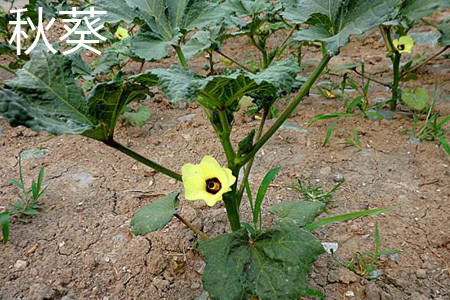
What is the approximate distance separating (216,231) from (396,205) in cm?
74

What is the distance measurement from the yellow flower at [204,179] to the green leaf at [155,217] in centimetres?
10

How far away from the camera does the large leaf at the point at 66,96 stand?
992 millimetres

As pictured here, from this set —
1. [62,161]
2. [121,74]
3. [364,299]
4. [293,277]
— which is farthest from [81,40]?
[364,299]

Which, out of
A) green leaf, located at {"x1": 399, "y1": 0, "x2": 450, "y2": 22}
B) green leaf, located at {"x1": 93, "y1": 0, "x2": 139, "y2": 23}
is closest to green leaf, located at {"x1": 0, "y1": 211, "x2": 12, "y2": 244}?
green leaf, located at {"x1": 93, "y1": 0, "x2": 139, "y2": 23}

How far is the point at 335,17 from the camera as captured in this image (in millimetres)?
1121

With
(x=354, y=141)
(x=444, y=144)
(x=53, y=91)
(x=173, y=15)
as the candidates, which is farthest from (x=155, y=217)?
(x=444, y=144)

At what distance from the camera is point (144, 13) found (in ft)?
4.08

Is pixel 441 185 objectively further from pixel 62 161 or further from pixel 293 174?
pixel 62 161

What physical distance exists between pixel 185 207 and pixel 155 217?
21.3 inches

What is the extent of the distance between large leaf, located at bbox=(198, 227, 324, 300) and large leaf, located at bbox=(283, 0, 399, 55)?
526 mm

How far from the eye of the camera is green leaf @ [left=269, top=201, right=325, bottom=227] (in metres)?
1.32

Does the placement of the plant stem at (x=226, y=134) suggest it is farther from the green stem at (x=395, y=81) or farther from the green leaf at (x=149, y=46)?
the green stem at (x=395, y=81)

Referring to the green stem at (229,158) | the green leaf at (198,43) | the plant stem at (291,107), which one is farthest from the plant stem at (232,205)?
the green leaf at (198,43)

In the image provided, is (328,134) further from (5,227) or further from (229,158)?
(5,227)
